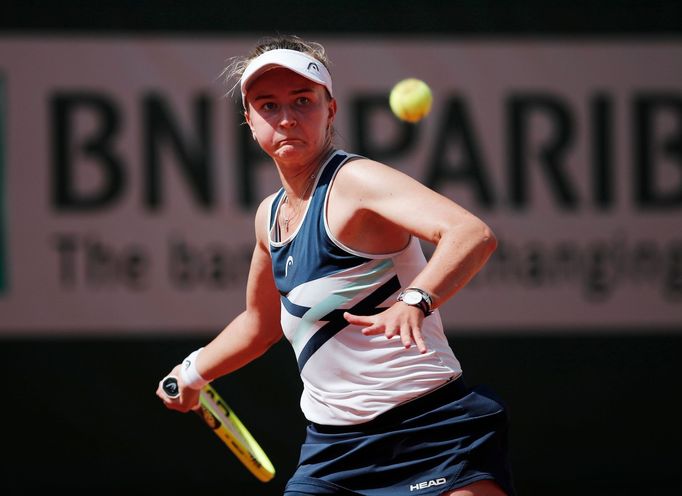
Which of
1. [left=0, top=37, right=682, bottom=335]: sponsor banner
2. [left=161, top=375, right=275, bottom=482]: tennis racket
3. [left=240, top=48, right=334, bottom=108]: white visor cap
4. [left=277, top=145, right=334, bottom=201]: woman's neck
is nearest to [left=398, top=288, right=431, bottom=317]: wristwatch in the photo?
[left=277, top=145, right=334, bottom=201]: woman's neck

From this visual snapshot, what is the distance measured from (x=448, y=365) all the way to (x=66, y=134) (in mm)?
3776

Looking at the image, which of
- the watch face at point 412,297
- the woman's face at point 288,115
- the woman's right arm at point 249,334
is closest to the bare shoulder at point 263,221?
the woman's right arm at point 249,334

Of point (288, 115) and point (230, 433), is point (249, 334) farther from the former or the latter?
point (288, 115)

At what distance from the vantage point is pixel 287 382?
608cm

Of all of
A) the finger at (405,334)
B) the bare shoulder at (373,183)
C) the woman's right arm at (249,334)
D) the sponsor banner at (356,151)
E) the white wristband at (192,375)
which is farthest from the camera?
the sponsor banner at (356,151)

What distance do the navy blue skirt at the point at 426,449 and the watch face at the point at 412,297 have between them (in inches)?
17.1

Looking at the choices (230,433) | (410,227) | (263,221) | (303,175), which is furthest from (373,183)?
(230,433)

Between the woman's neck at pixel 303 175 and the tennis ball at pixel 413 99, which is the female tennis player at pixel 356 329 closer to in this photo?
the woman's neck at pixel 303 175

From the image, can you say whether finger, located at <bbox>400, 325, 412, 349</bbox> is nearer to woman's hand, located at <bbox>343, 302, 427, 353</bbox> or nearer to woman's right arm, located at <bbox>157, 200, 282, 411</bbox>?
woman's hand, located at <bbox>343, 302, 427, 353</bbox>

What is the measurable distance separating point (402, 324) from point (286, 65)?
0.79m

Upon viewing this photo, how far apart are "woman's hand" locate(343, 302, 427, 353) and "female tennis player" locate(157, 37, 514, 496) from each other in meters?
0.26

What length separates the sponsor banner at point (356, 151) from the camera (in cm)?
600

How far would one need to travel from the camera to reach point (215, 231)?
19.8ft

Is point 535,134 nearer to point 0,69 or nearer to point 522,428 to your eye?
point 522,428
